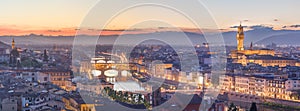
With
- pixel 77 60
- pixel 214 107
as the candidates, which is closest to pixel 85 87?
pixel 214 107

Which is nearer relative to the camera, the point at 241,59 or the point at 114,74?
the point at 114,74

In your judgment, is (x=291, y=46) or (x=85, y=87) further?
(x=291, y=46)

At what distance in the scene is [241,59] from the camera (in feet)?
58.5

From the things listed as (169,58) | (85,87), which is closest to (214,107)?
(85,87)

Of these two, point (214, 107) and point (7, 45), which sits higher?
point (7, 45)

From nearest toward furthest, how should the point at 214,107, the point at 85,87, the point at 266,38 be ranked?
1. the point at 214,107
2. the point at 85,87
3. the point at 266,38

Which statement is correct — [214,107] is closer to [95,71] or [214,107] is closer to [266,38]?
[95,71]

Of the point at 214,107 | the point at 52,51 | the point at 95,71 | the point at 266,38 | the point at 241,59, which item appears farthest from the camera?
the point at 266,38

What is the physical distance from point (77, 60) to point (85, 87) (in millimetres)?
5543

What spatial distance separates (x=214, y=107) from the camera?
5730 mm

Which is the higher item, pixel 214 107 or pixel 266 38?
pixel 266 38

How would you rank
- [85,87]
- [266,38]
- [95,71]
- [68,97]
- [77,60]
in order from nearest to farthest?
Answer: [68,97], [85,87], [95,71], [77,60], [266,38]

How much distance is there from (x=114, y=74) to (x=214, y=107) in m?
7.06

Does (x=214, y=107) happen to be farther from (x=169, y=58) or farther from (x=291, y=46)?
(x=291, y=46)
